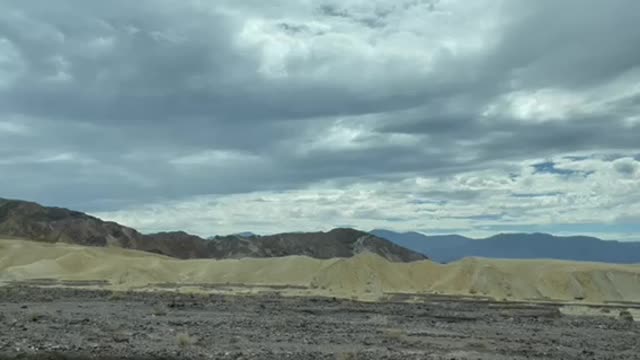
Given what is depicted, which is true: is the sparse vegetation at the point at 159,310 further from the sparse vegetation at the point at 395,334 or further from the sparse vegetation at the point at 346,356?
the sparse vegetation at the point at 346,356

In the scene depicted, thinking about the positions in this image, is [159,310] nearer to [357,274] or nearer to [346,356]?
[346,356]

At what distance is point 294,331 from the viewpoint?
38.4 metres

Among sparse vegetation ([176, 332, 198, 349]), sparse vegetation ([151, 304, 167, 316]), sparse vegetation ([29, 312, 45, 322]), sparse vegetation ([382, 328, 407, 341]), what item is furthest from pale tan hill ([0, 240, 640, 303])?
sparse vegetation ([176, 332, 198, 349])

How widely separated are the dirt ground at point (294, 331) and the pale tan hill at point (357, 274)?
87.2 feet

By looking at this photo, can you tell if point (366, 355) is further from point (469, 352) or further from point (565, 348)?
point (565, 348)

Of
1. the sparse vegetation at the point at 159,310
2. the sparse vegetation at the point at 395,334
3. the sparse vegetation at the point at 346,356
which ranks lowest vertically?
the sparse vegetation at the point at 346,356

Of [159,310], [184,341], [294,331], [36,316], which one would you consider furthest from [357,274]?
[184,341]

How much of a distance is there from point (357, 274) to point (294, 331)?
70.2 m

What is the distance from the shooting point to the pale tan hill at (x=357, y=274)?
308ft

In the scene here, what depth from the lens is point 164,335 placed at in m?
34.5

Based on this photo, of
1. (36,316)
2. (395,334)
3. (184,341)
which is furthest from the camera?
(36,316)

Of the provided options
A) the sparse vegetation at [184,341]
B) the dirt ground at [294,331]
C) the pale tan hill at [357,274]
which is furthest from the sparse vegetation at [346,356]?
the pale tan hill at [357,274]

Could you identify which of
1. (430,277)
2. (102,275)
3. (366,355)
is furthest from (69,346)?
(102,275)

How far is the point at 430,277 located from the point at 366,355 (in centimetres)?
8323
